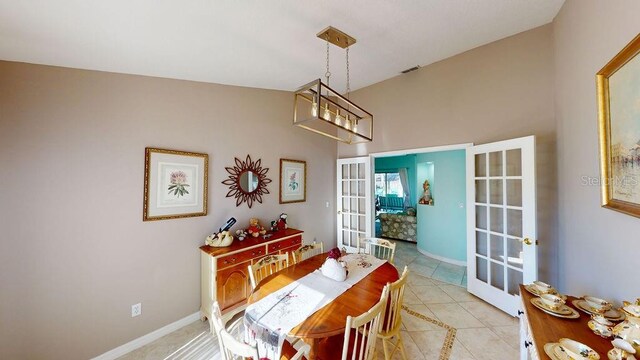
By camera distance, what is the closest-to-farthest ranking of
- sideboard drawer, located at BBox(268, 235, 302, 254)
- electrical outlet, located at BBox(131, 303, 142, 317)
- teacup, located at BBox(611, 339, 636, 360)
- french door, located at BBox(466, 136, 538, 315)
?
1. teacup, located at BBox(611, 339, 636, 360)
2. electrical outlet, located at BBox(131, 303, 142, 317)
3. french door, located at BBox(466, 136, 538, 315)
4. sideboard drawer, located at BBox(268, 235, 302, 254)

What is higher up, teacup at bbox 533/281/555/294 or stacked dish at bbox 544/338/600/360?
teacup at bbox 533/281/555/294

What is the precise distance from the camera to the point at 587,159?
1.69 metres

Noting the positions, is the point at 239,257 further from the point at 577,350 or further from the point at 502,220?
the point at 502,220

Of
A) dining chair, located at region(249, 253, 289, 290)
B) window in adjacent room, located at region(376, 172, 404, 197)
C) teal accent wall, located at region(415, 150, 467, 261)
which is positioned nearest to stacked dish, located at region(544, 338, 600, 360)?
dining chair, located at region(249, 253, 289, 290)

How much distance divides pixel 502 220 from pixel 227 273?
315cm

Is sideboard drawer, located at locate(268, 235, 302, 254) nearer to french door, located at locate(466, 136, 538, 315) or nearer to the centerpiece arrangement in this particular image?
the centerpiece arrangement

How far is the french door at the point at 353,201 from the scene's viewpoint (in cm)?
387

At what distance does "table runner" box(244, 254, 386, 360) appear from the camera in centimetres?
125

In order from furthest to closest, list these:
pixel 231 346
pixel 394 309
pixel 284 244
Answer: pixel 284 244 → pixel 394 309 → pixel 231 346

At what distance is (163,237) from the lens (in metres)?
2.35

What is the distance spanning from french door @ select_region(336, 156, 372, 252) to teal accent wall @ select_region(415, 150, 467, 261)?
162 cm

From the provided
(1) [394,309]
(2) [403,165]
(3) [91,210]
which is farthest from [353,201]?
(2) [403,165]

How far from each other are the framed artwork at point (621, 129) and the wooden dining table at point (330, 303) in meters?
1.44

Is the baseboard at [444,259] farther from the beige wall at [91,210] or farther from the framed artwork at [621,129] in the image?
the beige wall at [91,210]
